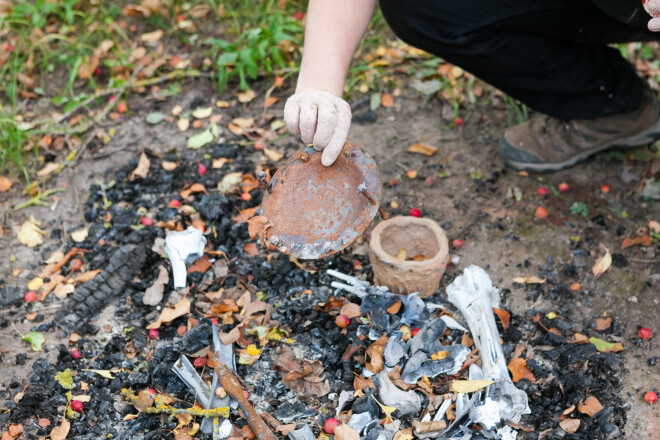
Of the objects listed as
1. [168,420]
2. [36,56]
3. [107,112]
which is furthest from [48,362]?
[36,56]

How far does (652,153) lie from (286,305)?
238 centimetres

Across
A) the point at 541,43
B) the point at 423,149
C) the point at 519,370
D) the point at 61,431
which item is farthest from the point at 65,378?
the point at 541,43

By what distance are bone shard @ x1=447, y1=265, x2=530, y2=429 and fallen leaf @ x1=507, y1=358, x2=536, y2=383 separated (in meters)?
0.05

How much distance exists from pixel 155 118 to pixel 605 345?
3005 mm

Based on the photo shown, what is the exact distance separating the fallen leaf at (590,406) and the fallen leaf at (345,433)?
36.9 inches

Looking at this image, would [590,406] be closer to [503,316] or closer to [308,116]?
[503,316]

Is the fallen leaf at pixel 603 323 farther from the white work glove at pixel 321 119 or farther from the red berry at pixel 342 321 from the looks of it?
the white work glove at pixel 321 119

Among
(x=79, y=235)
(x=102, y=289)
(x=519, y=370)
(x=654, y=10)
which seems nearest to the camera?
(x=654, y=10)

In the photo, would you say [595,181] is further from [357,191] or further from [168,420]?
[168,420]

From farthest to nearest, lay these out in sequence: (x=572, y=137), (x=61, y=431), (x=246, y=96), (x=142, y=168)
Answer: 1. (x=246, y=96)
2. (x=142, y=168)
3. (x=572, y=137)
4. (x=61, y=431)

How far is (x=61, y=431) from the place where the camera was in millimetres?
2477

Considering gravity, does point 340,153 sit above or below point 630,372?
above

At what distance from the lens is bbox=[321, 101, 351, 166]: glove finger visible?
2217 mm

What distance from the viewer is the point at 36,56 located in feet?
14.6
